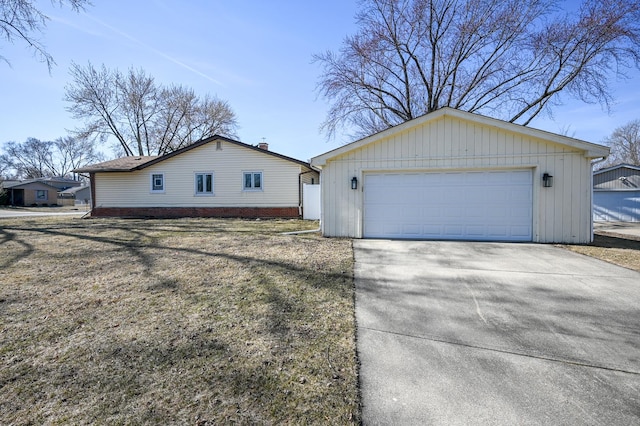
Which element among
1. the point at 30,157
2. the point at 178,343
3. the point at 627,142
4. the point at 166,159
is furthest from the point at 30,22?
the point at 30,157

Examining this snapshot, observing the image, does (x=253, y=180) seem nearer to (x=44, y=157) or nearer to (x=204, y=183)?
(x=204, y=183)

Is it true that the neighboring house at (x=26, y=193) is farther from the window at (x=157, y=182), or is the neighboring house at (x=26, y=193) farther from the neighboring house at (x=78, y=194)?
the window at (x=157, y=182)

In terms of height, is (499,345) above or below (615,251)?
below

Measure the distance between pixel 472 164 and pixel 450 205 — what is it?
1.25m

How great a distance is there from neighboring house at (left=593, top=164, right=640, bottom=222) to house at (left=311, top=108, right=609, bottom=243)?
13308mm

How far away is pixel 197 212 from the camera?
16.7 meters

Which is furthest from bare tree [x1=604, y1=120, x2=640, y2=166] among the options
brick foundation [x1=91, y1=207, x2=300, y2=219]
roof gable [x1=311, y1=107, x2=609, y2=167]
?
brick foundation [x1=91, y1=207, x2=300, y2=219]

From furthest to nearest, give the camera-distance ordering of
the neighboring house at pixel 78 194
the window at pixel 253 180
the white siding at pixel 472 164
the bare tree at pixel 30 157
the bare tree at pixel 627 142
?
the bare tree at pixel 30 157 < the neighboring house at pixel 78 194 < the bare tree at pixel 627 142 < the window at pixel 253 180 < the white siding at pixel 472 164

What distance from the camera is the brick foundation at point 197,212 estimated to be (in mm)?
16062

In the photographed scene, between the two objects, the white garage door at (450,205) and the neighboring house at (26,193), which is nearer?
the white garage door at (450,205)

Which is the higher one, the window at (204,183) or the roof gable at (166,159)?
the roof gable at (166,159)

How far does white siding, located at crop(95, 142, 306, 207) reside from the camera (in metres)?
16.1

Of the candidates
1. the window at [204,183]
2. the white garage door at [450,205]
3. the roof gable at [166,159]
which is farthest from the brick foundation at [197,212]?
the white garage door at [450,205]

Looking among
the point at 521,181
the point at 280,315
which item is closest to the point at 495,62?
the point at 521,181
